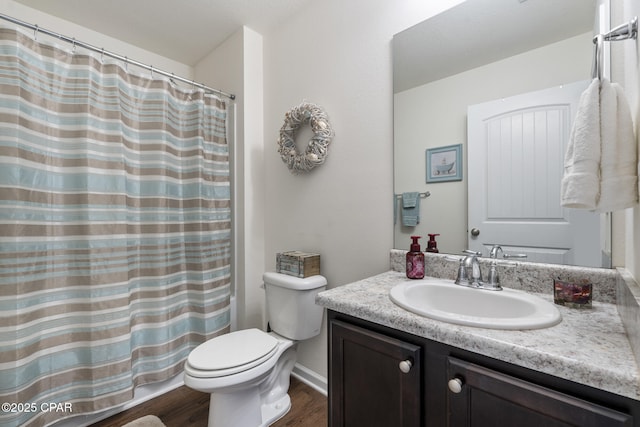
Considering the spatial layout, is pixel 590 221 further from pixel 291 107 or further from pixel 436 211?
pixel 291 107

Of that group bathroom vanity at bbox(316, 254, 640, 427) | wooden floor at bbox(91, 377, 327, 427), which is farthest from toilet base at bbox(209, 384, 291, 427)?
bathroom vanity at bbox(316, 254, 640, 427)

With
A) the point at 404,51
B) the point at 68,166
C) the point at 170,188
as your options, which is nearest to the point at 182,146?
the point at 170,188

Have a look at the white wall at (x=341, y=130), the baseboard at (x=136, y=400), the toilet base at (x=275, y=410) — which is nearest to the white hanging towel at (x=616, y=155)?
the white wall at (x=341, y=130)

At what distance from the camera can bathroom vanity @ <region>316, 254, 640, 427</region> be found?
0.53 meters

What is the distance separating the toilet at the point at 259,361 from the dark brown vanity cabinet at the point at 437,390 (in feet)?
1.52

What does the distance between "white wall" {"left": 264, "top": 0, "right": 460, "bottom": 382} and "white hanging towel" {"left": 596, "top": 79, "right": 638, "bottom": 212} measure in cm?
78

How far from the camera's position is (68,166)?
140 cm

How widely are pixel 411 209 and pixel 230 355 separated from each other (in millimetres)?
1089

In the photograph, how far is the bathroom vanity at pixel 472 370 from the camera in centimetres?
53

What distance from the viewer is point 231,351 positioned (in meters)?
1.32

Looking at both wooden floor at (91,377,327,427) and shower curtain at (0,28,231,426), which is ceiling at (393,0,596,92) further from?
wooden floor at (91,377,327,427)

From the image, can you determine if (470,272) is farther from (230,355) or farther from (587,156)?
(230,355)

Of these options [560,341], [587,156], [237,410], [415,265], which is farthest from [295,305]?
[587,156]

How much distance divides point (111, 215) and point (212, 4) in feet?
4.64
